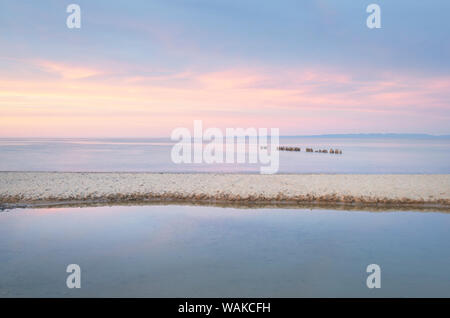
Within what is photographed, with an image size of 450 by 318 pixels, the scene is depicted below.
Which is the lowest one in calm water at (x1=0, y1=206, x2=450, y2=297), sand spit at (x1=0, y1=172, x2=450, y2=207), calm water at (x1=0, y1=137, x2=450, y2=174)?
calm water at (x1=0, y1=206, x2=450, y2=297)

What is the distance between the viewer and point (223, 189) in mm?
16406

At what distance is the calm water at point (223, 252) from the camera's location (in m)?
6.82

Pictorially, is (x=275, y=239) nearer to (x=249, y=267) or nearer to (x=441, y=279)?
(x=249, y=267)

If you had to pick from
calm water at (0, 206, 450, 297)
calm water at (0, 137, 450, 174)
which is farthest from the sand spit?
calm water at (0, 137, 450, 174)

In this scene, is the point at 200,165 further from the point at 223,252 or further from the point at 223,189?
the point at 223,252

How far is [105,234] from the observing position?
10.4m

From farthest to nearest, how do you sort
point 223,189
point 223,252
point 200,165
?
point 200,165
point 223,189
point 223,252

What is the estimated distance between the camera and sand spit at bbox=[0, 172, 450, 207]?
14.8 metres

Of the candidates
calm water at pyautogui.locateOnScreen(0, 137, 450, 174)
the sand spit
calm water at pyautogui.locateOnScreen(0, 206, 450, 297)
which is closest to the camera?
calm water at pyautogui.locateOnScreen(0, 206, 450, 297)

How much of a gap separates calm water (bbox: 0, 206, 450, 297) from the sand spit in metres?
1.55

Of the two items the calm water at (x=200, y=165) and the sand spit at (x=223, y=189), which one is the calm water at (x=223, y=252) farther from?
the calm water at (x=200, y=165)

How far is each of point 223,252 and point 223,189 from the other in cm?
759

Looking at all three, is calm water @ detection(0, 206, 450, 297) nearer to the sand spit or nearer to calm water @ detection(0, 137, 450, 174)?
the sand spit

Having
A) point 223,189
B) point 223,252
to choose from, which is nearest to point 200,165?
point 223,189
